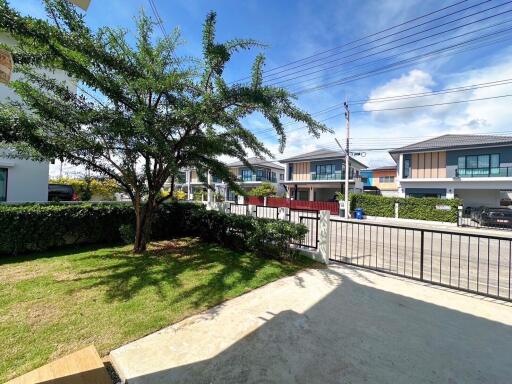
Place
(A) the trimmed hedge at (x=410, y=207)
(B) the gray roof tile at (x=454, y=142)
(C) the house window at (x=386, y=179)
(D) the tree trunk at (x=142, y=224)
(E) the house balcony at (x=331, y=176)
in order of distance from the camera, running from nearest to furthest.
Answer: (D) the tree trunk at (x=142, y=224)
(A) the trimmed hedge at (x=410, y=207)
(B) the gray roof tile at (x=454, y=142)
(E) the house balcony at (x=331, y=176)
(C) the house window at (x=386, y=179)

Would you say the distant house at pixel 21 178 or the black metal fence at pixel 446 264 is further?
the distant house at pixel 21 178

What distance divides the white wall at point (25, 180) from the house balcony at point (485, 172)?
95.1 ft

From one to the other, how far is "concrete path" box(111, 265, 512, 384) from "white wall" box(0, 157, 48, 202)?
424 inches

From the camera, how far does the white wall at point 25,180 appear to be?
397 inches

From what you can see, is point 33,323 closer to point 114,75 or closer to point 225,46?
point 114,75

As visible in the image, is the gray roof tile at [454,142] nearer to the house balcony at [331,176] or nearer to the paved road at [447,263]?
the house balcony at [331,176]

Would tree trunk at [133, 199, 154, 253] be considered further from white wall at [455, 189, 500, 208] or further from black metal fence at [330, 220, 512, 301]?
white wall at [455, 189, 500, 208]

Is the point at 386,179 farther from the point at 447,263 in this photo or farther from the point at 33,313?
the point at 33,313

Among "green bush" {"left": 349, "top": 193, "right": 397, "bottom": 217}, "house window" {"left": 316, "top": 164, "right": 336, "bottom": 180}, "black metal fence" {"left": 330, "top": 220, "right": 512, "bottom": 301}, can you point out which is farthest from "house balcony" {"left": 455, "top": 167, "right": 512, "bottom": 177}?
"black metal fence" {"left": 330, "top": 220, "right": 512, "bottom": 301}

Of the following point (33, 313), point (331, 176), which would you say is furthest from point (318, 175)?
point (33, 313)

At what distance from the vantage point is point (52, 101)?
505 cm

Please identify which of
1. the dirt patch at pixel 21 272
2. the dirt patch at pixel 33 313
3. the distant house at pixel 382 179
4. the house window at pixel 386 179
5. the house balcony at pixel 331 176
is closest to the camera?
the dirt patch at pixel 33 313

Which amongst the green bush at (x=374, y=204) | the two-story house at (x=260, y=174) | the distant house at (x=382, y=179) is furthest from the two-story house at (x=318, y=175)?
the distant house at (x=382, y=179)

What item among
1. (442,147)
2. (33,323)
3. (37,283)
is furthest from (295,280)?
(442,147)
